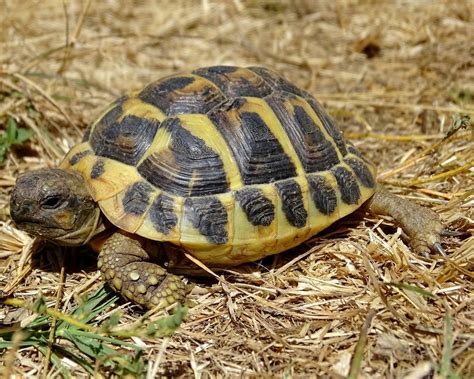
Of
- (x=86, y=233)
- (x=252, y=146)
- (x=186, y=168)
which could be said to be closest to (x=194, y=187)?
(x=186, y=168)

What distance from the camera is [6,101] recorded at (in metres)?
4.11

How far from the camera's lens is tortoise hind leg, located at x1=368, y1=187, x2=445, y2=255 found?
293 cm

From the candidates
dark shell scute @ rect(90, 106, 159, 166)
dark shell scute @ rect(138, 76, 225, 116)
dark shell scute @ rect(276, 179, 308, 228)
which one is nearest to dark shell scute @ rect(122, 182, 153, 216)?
dark shell scute @ rect(90, 106, 159, 166)

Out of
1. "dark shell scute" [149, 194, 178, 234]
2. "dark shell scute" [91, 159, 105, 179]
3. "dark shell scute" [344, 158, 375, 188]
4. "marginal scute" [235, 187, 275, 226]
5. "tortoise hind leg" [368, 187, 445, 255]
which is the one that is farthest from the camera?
"dark shell scute" [344, 158, 375, 188]

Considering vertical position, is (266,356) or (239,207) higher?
(239,207)

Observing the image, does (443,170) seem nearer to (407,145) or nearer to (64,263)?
(407,145)

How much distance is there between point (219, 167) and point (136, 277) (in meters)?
0.67

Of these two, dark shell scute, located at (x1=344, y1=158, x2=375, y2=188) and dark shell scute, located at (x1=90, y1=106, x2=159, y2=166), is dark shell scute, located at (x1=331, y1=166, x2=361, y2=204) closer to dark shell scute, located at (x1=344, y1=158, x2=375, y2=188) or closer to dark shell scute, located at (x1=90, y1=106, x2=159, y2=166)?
dark shell scute, located at (x1=344, y1=158, x2=375, y2=188)

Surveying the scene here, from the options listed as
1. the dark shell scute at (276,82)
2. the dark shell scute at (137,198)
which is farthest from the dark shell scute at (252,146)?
the dark shell scute at (137,198)

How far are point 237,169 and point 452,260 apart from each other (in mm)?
1180

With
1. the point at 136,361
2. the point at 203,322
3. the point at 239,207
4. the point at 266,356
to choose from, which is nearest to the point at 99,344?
the point at 136,361

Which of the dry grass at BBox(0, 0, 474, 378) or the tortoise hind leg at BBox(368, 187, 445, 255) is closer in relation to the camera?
→ the dry grass at BBox(0, 0, 474, 378)

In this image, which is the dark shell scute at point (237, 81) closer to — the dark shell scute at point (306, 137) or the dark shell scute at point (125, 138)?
the dark shell scute at point (306, 137)

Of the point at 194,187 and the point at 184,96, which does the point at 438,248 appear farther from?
the point at 184,96
